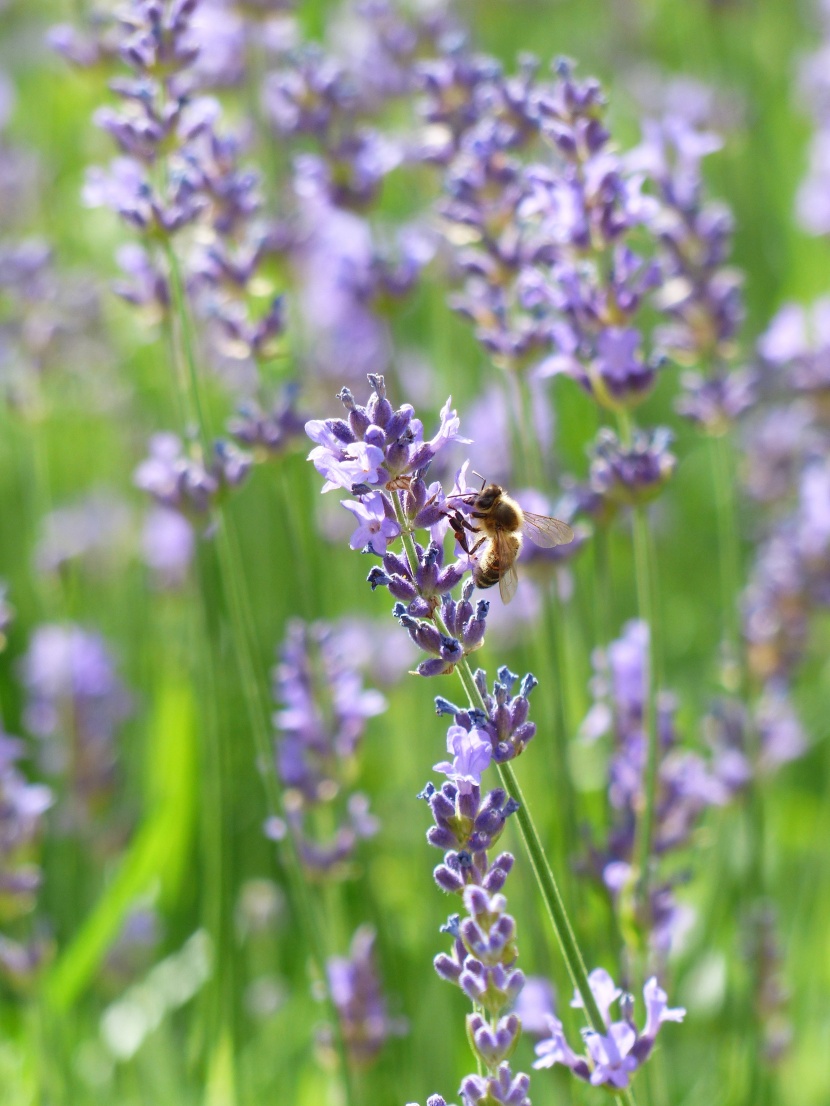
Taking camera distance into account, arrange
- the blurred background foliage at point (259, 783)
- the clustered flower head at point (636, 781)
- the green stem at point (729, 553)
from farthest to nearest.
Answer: the blurred background foliage at point (259, 783) < the green stem at point (729, 553) < the clustered flower head at point (636, 781)

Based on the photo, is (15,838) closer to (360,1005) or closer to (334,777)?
(334,777)

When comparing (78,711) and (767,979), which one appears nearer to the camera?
(767,979)

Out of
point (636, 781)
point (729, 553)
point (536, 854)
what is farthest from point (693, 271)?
point (536, 854)

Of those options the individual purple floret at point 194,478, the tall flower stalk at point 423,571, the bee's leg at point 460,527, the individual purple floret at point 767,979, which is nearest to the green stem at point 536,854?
the tall flower stalk at point 423,571

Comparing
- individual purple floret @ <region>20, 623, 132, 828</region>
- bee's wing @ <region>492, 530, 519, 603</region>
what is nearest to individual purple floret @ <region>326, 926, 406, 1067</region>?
bee's wing @ <region>492, 530, 519, 603</region>

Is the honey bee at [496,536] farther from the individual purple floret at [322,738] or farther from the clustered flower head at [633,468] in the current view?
the individual purple floret at [322,738]

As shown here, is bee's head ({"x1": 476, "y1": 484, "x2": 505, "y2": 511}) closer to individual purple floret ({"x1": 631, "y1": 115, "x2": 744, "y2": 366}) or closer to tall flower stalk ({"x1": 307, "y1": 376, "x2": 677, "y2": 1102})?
tall flower stalk ({"x1": 307, "y1": 376, "x2": 677, "y2": 1102})
